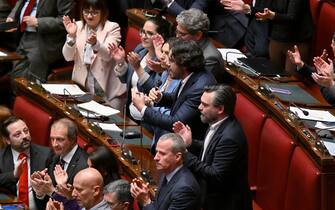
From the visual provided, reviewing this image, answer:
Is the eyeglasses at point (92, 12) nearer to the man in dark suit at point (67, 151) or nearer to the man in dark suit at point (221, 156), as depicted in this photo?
the man in dark suit at point (67, 151)

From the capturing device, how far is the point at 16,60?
5.12m

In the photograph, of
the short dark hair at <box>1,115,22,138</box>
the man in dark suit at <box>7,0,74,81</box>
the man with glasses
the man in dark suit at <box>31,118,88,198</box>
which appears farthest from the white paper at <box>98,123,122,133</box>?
the man in dark suit at <box>7,0,74,81</box>

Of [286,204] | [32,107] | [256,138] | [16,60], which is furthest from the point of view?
[16,60]

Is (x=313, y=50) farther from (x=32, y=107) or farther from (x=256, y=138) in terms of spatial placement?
(x=32, y=107)

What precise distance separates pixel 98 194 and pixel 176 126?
35cm

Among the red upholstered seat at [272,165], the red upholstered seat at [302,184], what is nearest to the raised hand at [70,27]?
the red upholstered seat at [272,165]

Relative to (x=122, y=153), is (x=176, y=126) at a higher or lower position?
higher

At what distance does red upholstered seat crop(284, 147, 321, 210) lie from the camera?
3424 millimetres

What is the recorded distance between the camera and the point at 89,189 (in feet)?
11.1

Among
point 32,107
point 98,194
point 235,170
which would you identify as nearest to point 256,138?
point 235,170

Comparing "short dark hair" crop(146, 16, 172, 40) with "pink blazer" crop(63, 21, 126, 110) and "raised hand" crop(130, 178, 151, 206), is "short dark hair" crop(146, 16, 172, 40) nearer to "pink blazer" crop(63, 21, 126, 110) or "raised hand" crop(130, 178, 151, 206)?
"pink blazer" crop(63, 21, 126, 110)

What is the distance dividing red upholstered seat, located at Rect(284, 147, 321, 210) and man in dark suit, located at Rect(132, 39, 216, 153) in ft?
1.22

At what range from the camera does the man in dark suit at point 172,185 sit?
10.4 feet

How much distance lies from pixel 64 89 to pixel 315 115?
1275 mm
